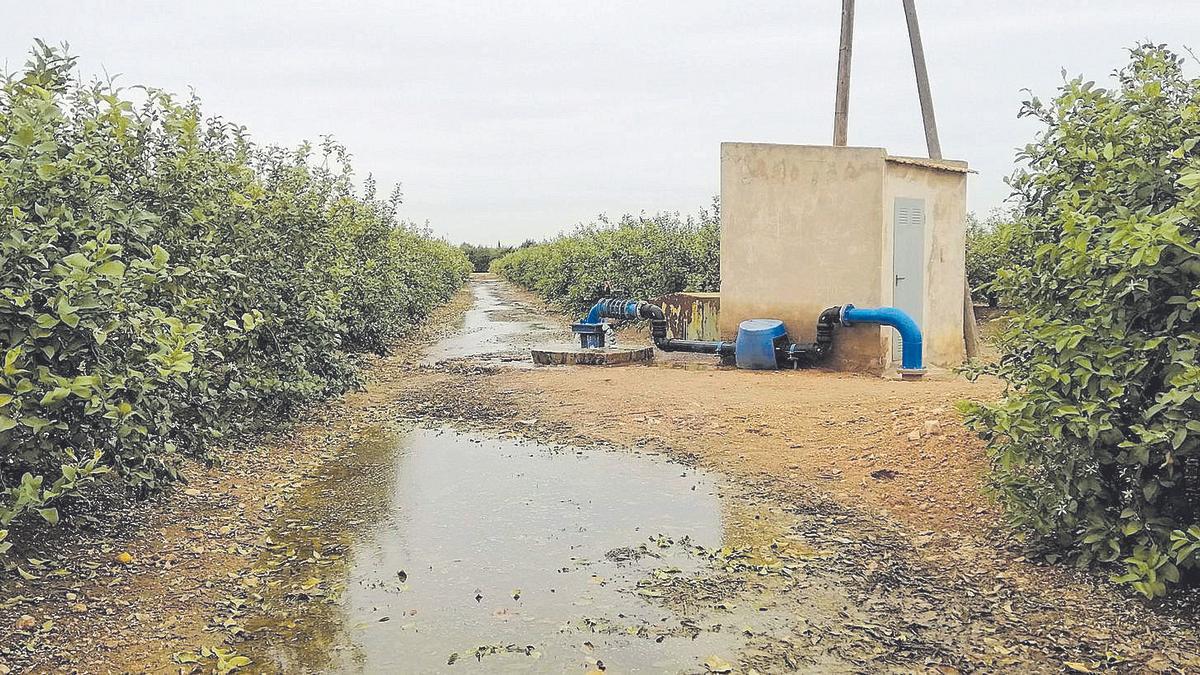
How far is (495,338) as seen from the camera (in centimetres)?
2009

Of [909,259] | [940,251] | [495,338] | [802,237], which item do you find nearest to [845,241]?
Answer: [802,237]

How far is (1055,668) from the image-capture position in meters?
3.79

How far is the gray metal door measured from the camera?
12812 mm

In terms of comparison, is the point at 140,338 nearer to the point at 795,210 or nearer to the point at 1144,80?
the point at 1144,80

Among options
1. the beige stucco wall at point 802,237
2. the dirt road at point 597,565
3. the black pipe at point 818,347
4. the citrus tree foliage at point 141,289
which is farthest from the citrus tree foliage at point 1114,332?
the beige stucco wall at point 802,237

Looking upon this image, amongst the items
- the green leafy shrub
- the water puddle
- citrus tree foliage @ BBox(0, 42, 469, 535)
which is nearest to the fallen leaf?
citrus tree foliage @ BBox(0, 42, 469, 535)

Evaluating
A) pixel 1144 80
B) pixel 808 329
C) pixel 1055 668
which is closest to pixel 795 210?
pixel 808 329

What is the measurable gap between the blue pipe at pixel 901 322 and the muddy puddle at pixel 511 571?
5.36 meters

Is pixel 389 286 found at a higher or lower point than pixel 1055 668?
higher

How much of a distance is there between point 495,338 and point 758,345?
27.9ft

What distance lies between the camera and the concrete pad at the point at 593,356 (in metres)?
13.8

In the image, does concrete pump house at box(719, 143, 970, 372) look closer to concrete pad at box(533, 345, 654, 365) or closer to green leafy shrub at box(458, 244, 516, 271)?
concrete pad at box(533, 345, 654, 365)

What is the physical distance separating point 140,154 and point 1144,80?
542 cm

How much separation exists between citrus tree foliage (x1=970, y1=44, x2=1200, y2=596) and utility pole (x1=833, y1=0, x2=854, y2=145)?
9573 millimetres
